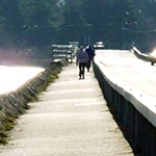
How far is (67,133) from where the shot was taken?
50.3 feet

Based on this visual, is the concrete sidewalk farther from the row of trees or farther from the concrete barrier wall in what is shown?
the row of trees

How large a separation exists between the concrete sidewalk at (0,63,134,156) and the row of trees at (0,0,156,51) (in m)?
150

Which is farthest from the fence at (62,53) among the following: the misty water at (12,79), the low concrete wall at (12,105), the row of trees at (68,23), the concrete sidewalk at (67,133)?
the row of trees at (68,23)

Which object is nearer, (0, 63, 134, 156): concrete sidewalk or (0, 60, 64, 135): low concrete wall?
(0, 63, 134, 156): concrete sidewalk

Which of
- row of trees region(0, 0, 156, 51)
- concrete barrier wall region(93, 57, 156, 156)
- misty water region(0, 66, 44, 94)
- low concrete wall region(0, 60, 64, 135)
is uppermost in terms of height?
concrete barrier wall region(93, 57, 156, 156)

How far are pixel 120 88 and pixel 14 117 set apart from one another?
3.00 meters

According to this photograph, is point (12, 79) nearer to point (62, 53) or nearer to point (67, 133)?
point (67, 133)

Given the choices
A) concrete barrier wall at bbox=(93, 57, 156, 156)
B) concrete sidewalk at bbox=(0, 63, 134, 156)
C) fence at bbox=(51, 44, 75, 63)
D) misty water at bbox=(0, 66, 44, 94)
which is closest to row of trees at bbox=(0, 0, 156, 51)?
Answer: fence at bbox=(51, 44, 75, 63)

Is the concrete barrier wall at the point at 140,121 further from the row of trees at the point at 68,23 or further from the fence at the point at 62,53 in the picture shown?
the row of trees at the point at 68,23

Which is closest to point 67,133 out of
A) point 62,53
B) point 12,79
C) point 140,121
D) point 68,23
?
point 140,121

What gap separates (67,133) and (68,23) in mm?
165030

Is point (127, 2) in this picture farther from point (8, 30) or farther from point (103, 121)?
point (103, 121)

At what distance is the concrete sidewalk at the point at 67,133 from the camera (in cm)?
1288

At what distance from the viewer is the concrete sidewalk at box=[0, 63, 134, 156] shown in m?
12.9
